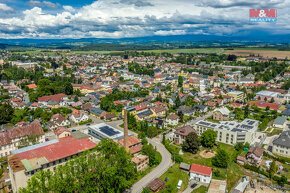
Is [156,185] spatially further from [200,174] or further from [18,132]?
[18,132]

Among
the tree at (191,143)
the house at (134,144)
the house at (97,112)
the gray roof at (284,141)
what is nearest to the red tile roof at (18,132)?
the house at (97,112)

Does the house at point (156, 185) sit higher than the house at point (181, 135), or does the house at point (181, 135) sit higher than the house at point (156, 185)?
the house at point (181, 135)

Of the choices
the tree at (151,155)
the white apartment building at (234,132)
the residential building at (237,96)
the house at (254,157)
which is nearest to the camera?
the tree at (151,155)

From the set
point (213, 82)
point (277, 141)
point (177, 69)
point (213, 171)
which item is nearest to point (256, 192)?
point (213, 171)

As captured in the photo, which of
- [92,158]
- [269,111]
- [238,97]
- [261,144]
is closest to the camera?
[92,158]

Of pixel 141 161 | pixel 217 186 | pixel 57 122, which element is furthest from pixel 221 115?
pixel 57 122

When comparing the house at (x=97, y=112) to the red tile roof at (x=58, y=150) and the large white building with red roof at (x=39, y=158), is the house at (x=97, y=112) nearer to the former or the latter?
the large white building with red roof at (x=39, y=158)

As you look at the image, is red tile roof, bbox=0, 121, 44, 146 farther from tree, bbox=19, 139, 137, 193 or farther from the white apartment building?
the white apartment building

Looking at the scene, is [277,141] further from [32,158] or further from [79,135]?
[32,158]
